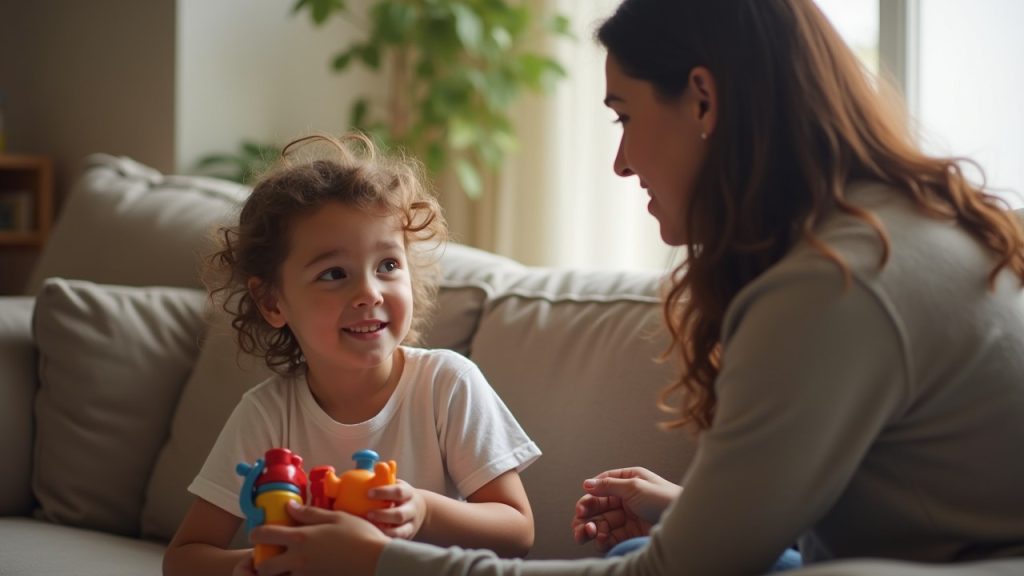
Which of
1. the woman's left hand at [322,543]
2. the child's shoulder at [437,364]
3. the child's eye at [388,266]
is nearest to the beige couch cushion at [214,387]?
the child's shoulder at [437,364]

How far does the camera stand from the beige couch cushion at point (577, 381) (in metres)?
1.61

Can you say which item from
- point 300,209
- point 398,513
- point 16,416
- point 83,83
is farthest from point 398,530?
point 83,83

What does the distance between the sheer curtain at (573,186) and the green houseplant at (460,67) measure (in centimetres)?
8

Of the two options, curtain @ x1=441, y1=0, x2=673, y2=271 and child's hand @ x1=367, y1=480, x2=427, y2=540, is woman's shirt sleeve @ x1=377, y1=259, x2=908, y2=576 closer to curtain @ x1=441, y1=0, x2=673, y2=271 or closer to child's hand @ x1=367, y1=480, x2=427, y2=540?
child's hand @ x1=367, y1=480, x2=427, y2=540

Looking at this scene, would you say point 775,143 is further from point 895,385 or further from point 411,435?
point 411,435

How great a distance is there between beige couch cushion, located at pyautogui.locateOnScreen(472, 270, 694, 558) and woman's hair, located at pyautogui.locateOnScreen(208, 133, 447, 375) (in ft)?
0.57

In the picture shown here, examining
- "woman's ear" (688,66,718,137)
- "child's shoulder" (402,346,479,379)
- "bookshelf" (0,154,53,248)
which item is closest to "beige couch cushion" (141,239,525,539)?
"child's shoulder" (402,346,479,379)

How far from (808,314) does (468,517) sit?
0.57 m

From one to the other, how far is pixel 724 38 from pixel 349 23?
290 centimetres

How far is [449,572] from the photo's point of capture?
1.04 m

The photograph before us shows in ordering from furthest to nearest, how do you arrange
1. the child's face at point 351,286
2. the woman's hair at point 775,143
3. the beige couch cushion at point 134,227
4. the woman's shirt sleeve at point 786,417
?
the beige couch cushion at point 134,227 < the child's face at point 351,286 < the woman's hair at point 775,143 < the woman's shirt sleeve at point 786,417

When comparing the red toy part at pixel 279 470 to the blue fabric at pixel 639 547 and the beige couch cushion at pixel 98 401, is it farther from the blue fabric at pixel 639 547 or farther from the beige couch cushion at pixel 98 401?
the beige couch cushion at pixel 98 401

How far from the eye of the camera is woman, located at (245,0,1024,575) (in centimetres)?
95

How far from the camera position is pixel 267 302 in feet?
5.23
